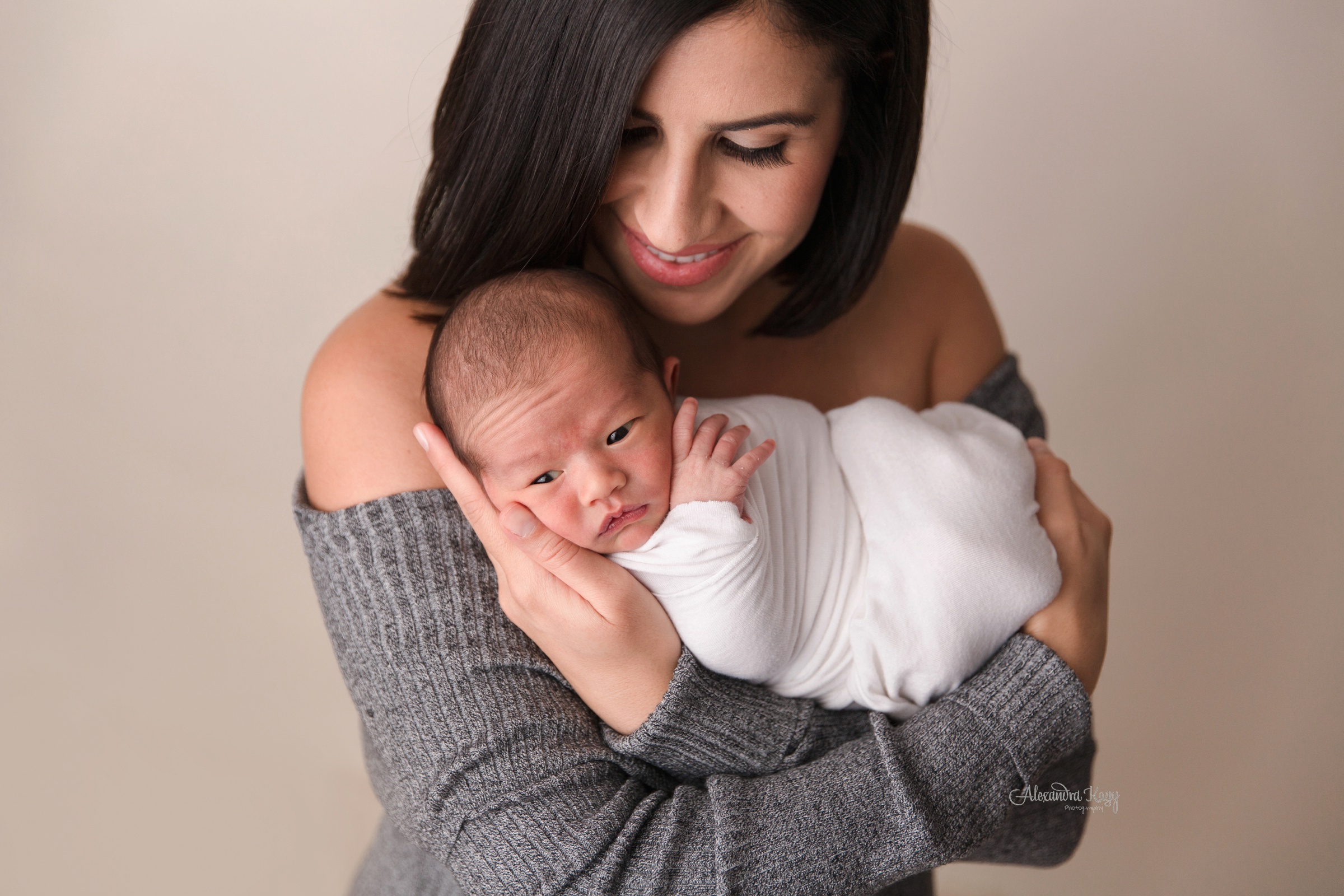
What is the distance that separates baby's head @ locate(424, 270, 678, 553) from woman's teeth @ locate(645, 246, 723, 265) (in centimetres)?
17

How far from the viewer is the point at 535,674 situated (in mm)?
1161

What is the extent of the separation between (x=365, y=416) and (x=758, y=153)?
1.98ft

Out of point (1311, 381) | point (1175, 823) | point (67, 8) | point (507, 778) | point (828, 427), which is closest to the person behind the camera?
point (507, 778)

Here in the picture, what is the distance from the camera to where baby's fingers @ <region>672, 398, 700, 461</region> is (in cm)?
125

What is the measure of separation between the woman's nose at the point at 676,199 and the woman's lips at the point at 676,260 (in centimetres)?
8

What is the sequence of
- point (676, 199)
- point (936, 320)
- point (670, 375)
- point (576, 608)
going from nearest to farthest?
point (576, 608) < point (676, 199) < point (670, 375) < point (936, 320)

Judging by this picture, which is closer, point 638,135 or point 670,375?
point 638,135

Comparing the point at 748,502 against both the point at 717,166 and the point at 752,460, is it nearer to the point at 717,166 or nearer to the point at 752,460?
the point at 752,460

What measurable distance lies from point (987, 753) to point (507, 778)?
0.57m

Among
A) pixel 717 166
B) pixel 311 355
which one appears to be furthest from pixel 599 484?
pixel 311 355

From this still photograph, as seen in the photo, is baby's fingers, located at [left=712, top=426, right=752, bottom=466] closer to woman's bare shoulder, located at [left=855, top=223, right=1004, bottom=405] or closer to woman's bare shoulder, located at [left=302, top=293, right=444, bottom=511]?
woman's bare shoulder, located at [left=302, top=293, right=444, bottom=511]

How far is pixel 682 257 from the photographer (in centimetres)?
137

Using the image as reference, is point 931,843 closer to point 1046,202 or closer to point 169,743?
point 1046,202

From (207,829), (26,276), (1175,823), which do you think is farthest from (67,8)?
(1175,823)
